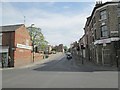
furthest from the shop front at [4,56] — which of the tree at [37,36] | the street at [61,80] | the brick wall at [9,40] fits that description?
the tree at [37,36]

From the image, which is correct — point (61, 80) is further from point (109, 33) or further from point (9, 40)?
point (9, 40)

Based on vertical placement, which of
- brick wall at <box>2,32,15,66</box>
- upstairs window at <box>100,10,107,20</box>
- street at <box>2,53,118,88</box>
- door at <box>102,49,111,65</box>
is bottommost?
street at <box>2,53,118,88</box>

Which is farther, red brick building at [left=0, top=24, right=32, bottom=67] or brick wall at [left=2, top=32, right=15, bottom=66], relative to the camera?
brick wall at [left=2, top=32, right=15, bottom=66]

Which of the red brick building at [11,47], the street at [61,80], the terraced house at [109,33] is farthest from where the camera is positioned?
the red brick building at [11,47]

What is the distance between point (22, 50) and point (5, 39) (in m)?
5.00

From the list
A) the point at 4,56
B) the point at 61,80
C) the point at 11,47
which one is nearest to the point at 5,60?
the point at 4,56

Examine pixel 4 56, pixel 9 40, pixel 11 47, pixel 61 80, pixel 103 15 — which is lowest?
pixel 61 80

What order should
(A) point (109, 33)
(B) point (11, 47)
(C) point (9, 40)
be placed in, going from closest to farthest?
(A) point (109, 33)
(B) point (11, 47)
(C) point (9, 40)

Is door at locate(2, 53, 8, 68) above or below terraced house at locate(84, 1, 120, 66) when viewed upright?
below

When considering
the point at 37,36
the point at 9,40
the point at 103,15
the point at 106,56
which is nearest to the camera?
the point at 106,56

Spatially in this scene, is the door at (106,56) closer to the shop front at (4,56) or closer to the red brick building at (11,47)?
the red brick building at (11,47)

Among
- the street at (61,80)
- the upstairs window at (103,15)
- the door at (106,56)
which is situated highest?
the upstairs window at (103,15)

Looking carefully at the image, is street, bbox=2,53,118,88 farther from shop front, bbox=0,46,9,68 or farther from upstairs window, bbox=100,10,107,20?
shop front, bbox=0,46,9,68

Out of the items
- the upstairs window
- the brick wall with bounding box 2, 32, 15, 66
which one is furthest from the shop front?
the upstairs window
